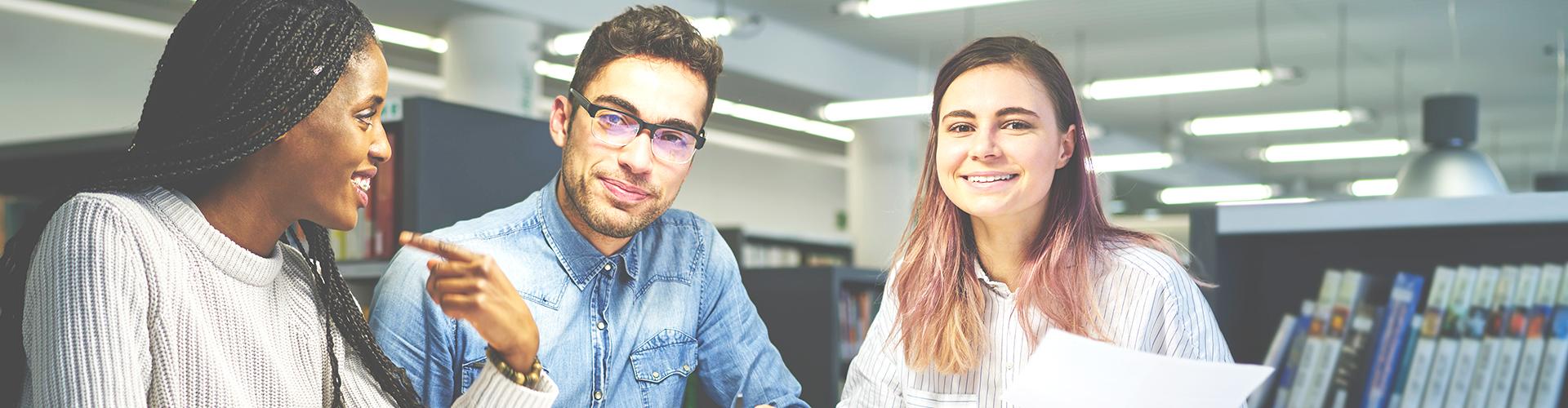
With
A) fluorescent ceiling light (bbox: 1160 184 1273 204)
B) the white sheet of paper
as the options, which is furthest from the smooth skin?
fluorescent ceiling light (bbox: 1160 184 1273 204)

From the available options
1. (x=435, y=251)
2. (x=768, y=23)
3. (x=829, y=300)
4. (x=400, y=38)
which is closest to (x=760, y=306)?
(x=829, y=300)

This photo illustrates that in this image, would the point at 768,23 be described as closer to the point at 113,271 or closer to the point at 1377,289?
the point at 1377,289

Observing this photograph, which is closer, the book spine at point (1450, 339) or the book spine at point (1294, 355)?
the book spine at point (1450, 339)

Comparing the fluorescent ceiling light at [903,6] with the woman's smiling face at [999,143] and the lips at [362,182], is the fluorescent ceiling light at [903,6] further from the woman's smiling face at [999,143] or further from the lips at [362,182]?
the lips at [362,182]

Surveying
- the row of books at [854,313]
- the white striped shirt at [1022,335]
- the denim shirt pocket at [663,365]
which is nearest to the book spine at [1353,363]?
the white striped shirt at [1022,335]

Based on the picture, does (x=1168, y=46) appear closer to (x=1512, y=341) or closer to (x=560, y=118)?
(x=1512, y=341)

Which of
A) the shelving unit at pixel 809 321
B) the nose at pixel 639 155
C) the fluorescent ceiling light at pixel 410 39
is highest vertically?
the fluorescent ceiling light at pixel 410 39

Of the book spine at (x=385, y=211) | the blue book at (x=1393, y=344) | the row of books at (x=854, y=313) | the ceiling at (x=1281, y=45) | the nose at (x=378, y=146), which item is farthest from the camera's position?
the ceiling at (x=1281, y=45)

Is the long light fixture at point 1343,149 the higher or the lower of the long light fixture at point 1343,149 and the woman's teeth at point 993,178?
the higher

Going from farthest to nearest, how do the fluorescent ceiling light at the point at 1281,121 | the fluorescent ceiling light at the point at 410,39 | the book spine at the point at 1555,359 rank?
the fluorescent ceiling light at the point at 1281,121, the fluorescent ceiling light at the point at 410,39, the book spine at the point at 1555,359

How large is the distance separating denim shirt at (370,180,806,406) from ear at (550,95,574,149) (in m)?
0.08

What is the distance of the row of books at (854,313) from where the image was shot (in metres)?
4.00

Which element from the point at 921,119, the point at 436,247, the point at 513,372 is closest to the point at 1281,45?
the point at 921,119

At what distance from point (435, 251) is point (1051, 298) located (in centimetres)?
77
